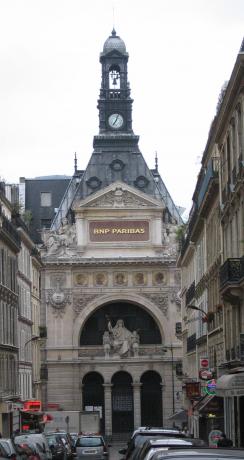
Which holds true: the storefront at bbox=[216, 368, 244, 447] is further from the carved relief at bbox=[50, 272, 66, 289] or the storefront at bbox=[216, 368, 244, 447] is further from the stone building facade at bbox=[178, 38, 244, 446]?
the carved relief at bbox=[50, 272, 66, 289]

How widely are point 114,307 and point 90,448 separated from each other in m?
62.7

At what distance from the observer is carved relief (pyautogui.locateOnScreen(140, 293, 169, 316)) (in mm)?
112125

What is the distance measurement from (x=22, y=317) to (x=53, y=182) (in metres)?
48.9

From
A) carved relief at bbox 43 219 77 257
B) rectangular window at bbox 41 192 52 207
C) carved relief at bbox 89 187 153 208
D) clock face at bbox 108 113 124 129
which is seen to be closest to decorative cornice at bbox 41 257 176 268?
carved relief at bbox 43 219 77 257

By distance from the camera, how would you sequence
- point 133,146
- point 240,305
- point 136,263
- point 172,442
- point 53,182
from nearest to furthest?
point 172,442 → point 240,305 → point 136,263 → point 133,146 → point 53,182

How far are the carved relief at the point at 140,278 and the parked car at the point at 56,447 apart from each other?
55.7 meters

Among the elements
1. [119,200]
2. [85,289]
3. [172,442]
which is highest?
[119,200]

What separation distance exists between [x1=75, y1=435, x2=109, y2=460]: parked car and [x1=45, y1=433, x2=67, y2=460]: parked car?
2.37 ft

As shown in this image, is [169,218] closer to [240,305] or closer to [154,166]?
[154,166]

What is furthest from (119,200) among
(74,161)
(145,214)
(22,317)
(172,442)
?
(172,442)

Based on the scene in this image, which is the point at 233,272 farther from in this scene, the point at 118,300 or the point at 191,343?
the point at 118,300

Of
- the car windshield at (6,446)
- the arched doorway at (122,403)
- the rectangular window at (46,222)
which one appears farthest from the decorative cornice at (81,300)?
the car windshield at (6,446)

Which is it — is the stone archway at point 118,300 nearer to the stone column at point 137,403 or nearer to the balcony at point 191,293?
the stone column at point 137,403

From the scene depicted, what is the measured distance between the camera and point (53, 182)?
429 ft
